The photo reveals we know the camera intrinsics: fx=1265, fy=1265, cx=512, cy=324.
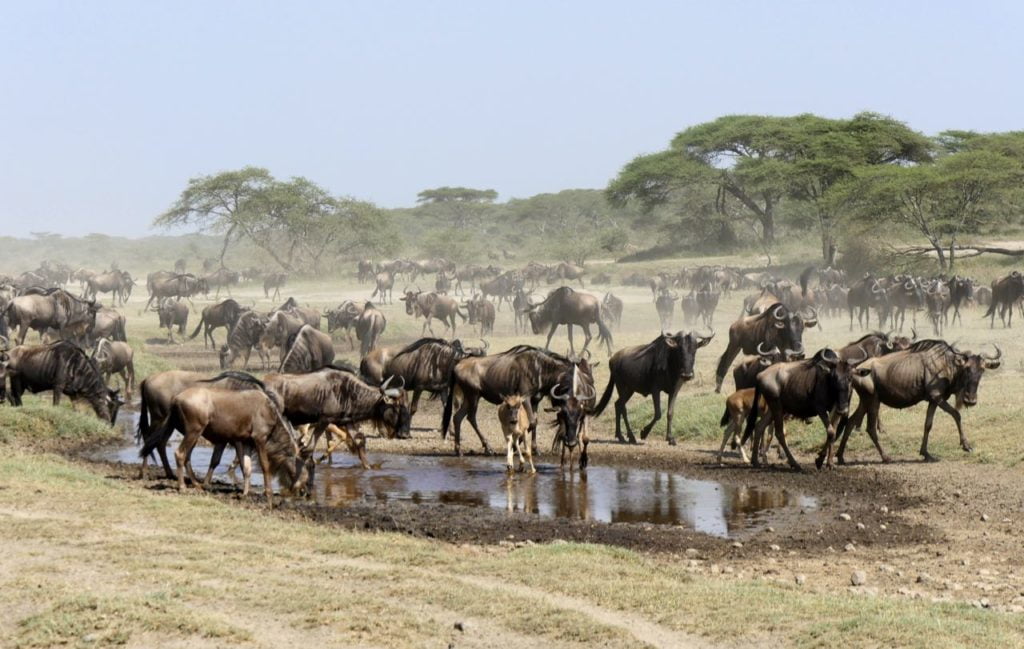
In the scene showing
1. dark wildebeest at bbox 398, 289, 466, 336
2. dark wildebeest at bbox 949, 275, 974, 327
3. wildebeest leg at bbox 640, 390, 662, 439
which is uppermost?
dark wildebeest at bbox 949, 275, 974, 327

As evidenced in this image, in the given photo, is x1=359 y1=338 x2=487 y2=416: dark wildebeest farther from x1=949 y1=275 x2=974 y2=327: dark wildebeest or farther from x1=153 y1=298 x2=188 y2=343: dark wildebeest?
x1=949 y1=275 x2=974 y2=327: dark wildebeest

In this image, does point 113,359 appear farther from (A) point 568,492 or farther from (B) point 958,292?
(B) point 958,292

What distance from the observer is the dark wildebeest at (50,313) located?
24.6m

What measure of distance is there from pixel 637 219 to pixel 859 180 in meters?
35.2

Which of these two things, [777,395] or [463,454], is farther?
[463,454]

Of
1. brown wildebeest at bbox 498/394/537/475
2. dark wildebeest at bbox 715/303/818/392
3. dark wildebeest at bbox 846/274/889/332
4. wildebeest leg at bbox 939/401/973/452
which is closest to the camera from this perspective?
brown wildebeest at bbox 498/394/537/475

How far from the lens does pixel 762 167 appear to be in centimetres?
5494

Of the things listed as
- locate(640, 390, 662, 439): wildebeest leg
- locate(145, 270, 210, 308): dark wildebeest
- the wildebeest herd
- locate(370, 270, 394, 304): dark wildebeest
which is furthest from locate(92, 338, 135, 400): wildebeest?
locate(370, 270, 394, 304): dark wildebeest

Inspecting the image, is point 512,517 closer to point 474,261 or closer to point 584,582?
point 584,582

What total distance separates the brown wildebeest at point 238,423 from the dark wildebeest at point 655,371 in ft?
19.5

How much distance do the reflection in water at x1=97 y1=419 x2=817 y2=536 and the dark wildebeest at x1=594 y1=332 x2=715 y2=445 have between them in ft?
8.46

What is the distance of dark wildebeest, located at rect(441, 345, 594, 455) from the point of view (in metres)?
15.5

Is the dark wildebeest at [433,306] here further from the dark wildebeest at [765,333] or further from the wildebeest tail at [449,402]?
the wildebeest tail at [449,402]

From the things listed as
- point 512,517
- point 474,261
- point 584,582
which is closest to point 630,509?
point 512,517
